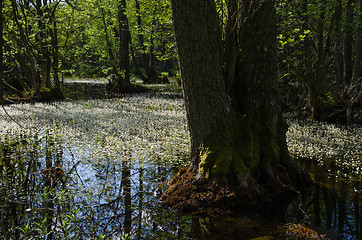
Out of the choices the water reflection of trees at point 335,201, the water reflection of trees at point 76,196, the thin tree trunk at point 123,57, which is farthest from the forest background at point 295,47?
the water reflection of trees at point 335,201

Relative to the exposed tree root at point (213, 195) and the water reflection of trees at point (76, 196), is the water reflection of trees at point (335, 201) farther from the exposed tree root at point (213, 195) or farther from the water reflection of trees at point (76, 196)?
the water reflection of trees at point (76, 196)

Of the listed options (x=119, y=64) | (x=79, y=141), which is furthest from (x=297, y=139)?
(x=119, y=64)

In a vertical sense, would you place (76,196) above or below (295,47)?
below

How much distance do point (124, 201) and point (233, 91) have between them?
3.04 meters

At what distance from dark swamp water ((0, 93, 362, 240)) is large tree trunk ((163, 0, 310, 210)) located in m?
0.67

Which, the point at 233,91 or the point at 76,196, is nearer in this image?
the point at 76,196

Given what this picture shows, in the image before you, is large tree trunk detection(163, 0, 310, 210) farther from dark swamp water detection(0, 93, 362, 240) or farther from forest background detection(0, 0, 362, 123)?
forest background detection(0, 0, 362, 123)

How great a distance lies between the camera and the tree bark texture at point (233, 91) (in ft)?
17.3

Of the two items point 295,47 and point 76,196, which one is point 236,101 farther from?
point 295,47

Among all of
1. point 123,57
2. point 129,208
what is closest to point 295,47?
point 129,208

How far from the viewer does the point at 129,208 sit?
4.98m

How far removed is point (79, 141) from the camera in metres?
9.23

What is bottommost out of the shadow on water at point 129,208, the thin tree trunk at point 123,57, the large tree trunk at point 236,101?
the shadow on water at point 129,208

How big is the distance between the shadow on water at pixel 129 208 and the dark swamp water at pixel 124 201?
1cm
